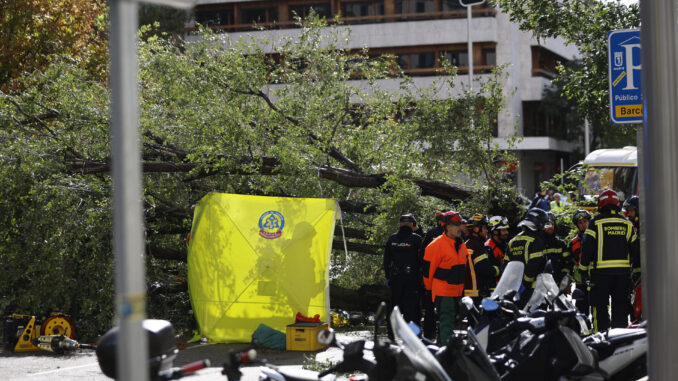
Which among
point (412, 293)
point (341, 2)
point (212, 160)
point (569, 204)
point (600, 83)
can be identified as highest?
point (341, 2)

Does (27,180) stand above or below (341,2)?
below

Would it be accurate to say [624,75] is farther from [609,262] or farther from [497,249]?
[497,249]

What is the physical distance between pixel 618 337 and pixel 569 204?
7.55 m

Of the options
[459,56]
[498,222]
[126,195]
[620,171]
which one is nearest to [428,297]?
[498,222]

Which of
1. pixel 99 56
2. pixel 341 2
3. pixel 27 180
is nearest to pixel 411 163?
pixel 27 180

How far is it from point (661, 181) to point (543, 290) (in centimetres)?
230

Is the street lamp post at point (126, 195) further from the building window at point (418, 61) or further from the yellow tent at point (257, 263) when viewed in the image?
the building window at point (418, 61)

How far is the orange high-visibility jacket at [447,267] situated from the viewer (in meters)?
9.97

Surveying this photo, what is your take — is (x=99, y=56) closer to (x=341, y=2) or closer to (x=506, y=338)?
(x=506, y=338)

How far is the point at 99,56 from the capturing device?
21.9m

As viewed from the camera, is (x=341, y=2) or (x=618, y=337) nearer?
(x=618, y=337)

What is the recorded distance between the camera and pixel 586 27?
13562 millimetres

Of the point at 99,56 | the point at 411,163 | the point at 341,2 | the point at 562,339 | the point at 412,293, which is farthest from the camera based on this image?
the point at 341,2

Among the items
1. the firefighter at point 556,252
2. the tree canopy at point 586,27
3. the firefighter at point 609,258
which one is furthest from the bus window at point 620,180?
the firefighter at point 609,258
